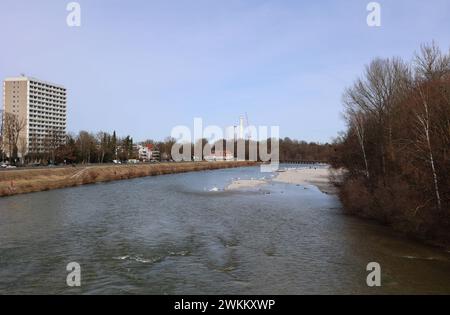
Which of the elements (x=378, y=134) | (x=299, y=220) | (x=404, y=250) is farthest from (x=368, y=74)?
(x=404, y=250)

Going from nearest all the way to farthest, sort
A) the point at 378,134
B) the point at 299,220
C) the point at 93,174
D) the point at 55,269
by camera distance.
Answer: the point at 55,269 → the point at 299,220 → the point at 378,134 → the point at 93,174

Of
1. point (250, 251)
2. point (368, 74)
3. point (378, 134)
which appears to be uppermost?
point (368, 74)

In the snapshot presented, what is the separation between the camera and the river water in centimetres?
1608

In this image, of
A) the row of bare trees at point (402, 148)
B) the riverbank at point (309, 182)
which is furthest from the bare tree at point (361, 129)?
the riverbank at point (309, 182)

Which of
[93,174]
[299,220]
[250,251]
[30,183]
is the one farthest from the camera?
[93,174]

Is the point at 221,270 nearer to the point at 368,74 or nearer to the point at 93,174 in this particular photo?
the point at 368,74

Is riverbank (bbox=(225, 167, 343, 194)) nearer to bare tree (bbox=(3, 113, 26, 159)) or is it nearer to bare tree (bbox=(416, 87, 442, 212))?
bare tree (bbox=(416, 87, 442, 212))

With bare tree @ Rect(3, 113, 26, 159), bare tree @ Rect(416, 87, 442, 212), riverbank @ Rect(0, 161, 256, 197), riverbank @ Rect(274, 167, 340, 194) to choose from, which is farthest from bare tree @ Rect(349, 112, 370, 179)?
bare tree @ Rect(3, 113, 26, 159)

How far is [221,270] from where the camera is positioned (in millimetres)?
18172

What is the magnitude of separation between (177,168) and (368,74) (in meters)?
82.6

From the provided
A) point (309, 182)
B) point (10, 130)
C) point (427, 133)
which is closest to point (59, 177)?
point (10, 130)

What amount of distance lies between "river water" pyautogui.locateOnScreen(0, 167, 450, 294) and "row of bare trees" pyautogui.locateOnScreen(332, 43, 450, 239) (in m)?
1.85

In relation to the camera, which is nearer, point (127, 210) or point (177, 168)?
point (127, 210)

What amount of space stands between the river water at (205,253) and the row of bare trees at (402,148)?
185 cm
